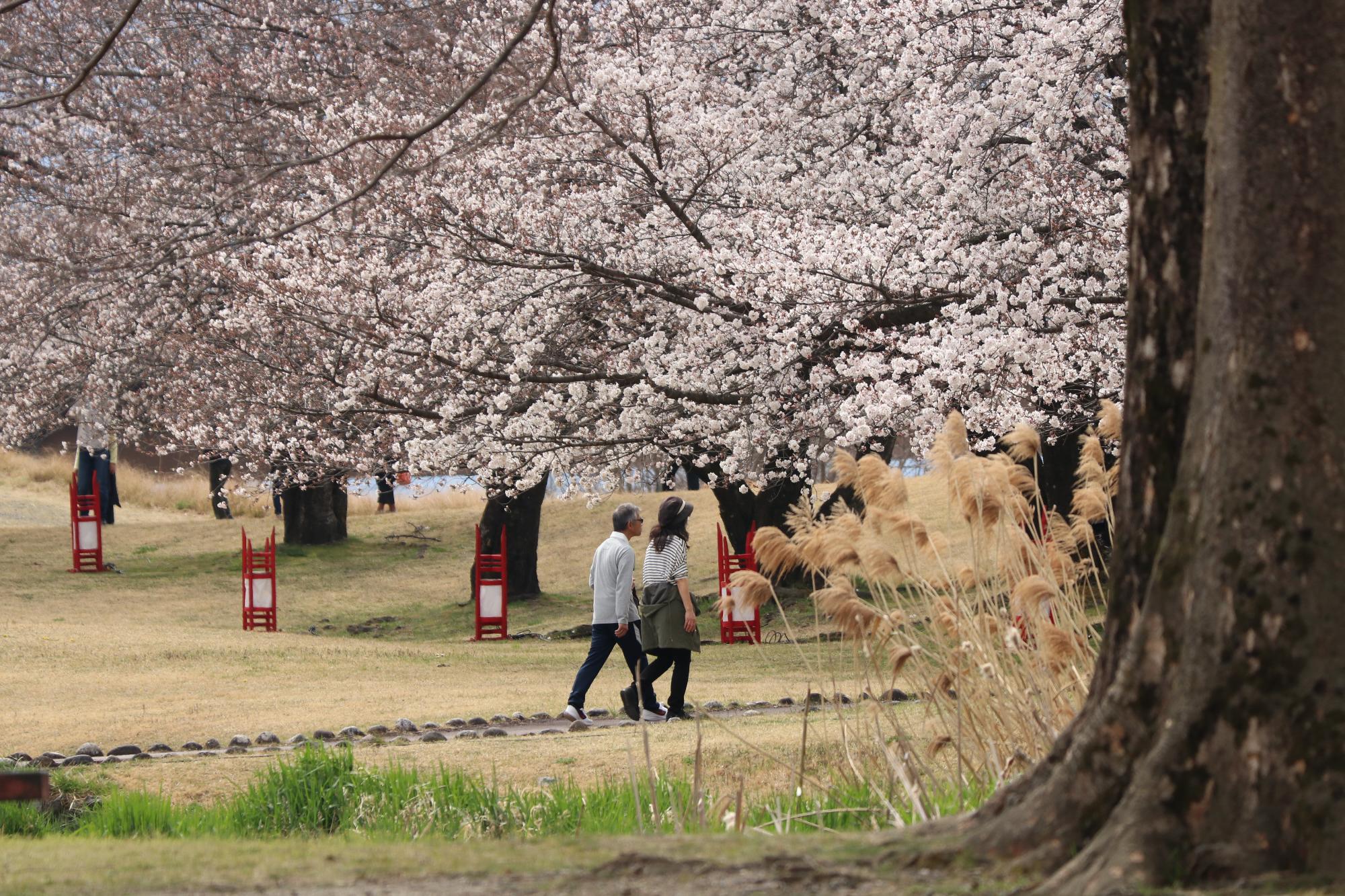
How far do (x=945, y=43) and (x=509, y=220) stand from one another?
5.00 metres

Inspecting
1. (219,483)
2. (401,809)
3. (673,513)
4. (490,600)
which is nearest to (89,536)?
(490,600)

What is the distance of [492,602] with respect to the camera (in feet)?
67.6

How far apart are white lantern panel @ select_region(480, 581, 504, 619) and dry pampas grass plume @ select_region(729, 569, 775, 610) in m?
15.0

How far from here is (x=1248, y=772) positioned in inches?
127

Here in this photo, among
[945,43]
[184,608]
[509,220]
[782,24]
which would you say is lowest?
[184,608]

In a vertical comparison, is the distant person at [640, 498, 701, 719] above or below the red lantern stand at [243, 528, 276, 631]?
above

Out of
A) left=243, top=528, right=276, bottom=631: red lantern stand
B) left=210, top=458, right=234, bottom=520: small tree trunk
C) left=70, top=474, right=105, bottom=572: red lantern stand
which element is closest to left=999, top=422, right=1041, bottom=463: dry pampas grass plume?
left=243, top=528, right=276, bottom=631: red lantern stand

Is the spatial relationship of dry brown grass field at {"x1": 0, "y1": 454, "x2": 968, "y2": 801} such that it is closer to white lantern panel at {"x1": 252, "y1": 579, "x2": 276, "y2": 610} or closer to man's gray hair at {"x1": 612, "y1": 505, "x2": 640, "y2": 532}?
white lantern panel at {"x1": 252, "y1": 579, "x2": 276, "y2": 610}

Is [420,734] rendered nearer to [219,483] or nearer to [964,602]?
[964,602]

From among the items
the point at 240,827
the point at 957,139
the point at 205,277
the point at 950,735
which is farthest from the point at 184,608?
the point at 950,735

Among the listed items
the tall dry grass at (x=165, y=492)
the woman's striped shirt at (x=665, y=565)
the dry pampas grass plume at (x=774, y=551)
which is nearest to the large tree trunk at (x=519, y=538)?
the tall dry grass at (x=165, y=492)

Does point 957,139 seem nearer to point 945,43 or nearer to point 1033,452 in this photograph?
point 945,43

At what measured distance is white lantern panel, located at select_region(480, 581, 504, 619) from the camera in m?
20.5

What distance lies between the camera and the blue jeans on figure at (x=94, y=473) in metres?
25.8
